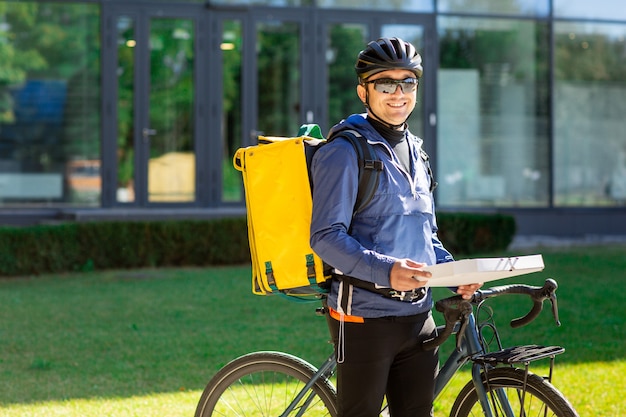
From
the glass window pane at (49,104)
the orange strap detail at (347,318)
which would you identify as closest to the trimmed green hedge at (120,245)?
the glass window pane at (49,104)

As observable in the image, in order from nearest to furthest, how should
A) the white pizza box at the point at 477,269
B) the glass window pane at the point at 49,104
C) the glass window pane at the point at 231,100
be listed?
the white pizza box at the point at 477,269
the glass window pane at the point at 49,104
the glass window pane at the point at 231,100

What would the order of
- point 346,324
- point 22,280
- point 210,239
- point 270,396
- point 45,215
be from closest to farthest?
point 346,324 → point 270,396 → point 22,280 → point 210,239 → point 45,215

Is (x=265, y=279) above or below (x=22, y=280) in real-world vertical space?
above

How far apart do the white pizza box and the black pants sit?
1.11 feet

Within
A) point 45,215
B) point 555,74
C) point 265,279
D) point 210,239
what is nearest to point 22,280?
point 210,239

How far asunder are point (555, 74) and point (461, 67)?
5.89 feet

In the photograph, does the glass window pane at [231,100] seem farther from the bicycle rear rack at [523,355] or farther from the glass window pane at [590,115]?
the bicycle rear rack at [523,355]

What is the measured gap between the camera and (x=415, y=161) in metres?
3.54

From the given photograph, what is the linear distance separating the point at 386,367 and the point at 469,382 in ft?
1.14

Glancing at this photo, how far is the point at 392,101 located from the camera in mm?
3455

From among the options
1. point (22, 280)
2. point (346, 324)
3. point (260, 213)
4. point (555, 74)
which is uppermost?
point (555, 74)

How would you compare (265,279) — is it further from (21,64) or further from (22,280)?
(21,64)

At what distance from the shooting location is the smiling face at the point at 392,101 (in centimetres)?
345

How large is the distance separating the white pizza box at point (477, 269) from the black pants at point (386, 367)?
34cm
